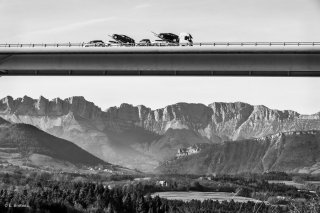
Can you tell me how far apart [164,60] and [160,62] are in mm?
519

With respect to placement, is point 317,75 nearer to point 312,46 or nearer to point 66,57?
point 312,46

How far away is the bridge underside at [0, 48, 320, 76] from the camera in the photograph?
61.0 meters

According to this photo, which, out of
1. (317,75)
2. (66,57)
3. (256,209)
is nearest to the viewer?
(256,209)

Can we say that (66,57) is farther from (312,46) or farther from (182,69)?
(312,46)

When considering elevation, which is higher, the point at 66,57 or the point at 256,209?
the point at 66,57

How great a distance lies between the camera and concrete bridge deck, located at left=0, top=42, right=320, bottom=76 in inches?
2379

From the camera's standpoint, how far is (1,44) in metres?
71.7

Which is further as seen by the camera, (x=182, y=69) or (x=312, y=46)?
(x=182, y=69)

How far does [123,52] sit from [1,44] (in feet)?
53.3

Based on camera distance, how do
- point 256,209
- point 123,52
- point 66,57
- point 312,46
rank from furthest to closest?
1. point 66,57
2. point 123,52
3. point 312,46
4. point 256,209

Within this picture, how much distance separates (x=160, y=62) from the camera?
65438 mm

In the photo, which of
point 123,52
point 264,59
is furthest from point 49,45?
point 264,59

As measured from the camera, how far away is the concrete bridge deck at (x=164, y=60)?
60438mm

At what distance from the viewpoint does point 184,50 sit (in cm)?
6272
